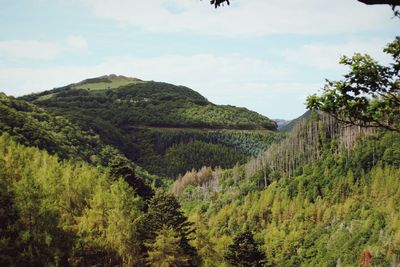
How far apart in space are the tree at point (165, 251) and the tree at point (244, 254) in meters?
15.4

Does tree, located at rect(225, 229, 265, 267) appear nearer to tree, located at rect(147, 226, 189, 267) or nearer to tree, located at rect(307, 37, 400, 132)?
tree, located at rect(147, 226, 189, 267)

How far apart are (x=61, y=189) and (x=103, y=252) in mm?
10135

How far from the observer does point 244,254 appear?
65938mm

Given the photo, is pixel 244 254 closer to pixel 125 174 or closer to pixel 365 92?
pixel 125 174

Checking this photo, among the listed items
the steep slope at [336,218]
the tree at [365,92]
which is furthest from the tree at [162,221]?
the steep slope at [336,218]

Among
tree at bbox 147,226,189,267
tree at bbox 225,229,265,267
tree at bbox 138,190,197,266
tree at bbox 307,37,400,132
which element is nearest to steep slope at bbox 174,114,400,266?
tree at bbox 225,229,265,267

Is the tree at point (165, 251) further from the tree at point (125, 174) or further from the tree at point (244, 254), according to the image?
the tree at point (125, 174)

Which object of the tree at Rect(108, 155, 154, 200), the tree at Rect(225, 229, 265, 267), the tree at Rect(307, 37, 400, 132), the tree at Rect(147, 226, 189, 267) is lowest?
the tree at Rect(225, 229, 265, 267)

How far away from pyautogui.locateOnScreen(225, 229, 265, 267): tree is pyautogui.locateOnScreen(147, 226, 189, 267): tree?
15368 millimetres

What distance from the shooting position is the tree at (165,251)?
49.9 meters

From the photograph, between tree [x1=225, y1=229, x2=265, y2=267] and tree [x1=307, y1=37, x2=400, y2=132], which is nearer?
tree [x1=307, y1=37, x2=400, y2=132]

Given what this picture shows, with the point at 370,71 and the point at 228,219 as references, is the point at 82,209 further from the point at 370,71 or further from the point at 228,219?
the point at 228,219

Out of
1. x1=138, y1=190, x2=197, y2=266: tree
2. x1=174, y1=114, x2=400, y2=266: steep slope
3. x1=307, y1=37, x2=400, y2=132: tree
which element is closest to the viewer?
x1=307, y1=37, x2=400, y2=132: tree

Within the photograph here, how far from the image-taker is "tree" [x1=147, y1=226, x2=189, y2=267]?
49938 millimetres
